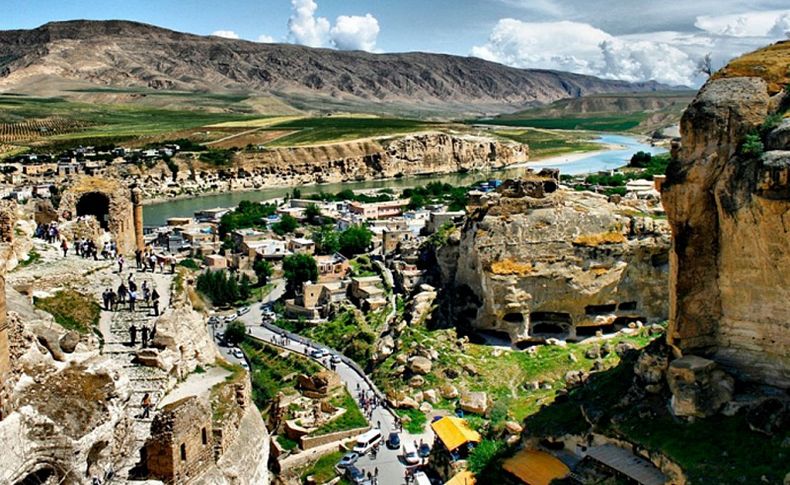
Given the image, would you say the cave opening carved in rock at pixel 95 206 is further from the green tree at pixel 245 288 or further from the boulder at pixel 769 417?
the boulder at pixel 769 417

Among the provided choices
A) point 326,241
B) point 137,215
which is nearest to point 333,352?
point 137,215

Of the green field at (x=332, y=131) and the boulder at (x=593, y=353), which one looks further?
the green field at (x=332, y=131)

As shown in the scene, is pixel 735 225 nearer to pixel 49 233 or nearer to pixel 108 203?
pixel 49 233

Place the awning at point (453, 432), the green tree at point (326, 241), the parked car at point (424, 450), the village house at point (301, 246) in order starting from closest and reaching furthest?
the awning at point (453, 432), the parked car at point (424, 450), the village house at point (301, 246), the green tree at point (326, 241)

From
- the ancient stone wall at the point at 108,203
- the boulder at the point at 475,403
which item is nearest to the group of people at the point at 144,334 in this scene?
the ancient stone wall at the point at 108,203

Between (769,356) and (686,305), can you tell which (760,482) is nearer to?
(769,356)

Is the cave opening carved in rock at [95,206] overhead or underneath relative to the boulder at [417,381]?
overhead

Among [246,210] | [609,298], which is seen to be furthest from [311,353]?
[246,210]

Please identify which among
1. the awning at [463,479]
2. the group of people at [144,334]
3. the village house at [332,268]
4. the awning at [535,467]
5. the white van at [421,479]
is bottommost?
the village house at [332,268]
